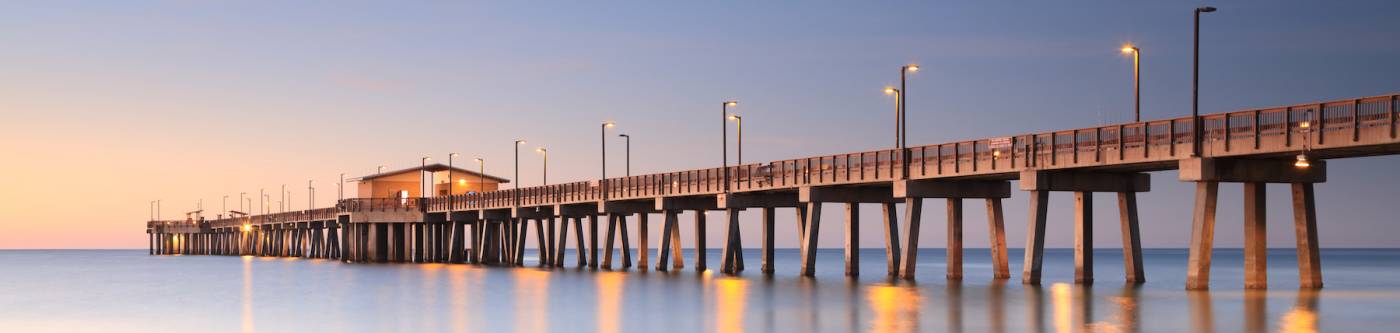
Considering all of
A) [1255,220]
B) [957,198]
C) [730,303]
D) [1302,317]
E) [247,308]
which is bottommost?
[247,308]

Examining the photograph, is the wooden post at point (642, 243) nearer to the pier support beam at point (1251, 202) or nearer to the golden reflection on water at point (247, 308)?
the golden reflection on water at point (247, 308)

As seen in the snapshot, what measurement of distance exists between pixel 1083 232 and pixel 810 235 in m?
15.3

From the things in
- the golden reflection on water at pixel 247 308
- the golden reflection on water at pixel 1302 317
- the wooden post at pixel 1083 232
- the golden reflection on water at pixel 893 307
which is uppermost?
the wooden post at pixel 1083 232

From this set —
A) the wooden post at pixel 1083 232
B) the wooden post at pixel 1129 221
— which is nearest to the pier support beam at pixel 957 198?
the wooden post at pixel 1083 232

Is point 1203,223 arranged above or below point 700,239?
above

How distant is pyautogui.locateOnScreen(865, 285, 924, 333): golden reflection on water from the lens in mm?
33938

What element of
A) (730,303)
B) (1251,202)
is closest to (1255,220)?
(1251,202)

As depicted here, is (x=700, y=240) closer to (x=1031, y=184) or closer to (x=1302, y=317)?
(x=1031, y=184)

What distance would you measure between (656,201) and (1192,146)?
33694mm

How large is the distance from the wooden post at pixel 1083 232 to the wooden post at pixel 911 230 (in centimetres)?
629

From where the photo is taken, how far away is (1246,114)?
4016cm

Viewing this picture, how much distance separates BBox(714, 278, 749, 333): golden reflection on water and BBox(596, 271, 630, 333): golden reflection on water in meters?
2.51

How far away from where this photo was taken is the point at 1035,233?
162ft

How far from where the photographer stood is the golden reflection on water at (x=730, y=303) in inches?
1412
